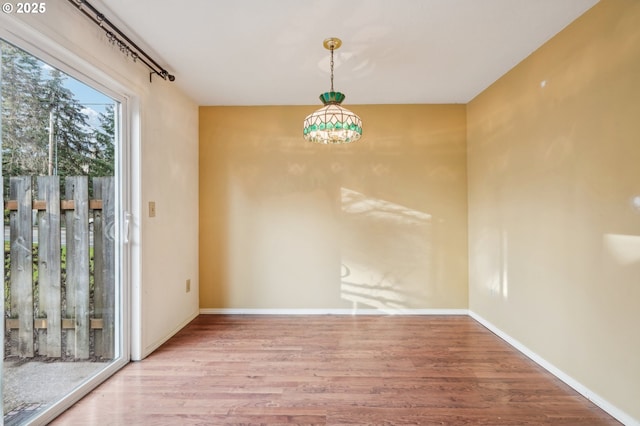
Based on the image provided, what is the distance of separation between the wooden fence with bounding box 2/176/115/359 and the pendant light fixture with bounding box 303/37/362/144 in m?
1.70

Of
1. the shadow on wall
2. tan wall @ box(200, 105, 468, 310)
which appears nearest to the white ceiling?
tan wall @ box(200, 105, 468, 310)

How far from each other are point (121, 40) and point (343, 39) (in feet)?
5.58

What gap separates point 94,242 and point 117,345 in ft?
2.92

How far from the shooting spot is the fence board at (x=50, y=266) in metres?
1.72

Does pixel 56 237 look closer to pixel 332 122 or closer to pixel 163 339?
pixel 163 339

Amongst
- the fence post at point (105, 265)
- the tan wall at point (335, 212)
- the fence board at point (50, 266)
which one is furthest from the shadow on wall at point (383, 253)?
the fence board at point (50, 266)

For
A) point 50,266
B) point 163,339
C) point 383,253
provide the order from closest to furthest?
point 50,266
point 163,339
point 383,253

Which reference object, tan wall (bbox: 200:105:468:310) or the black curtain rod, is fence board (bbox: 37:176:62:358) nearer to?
the black curtain rod

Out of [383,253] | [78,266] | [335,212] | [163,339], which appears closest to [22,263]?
[78,266]

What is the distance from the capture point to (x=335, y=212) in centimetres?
354

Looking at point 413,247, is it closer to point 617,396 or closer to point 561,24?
point 617,396

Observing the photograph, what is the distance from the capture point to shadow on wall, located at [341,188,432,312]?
11.5 ft

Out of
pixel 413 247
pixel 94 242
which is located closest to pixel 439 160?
pixel 413 247

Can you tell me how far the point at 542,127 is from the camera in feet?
7.68
